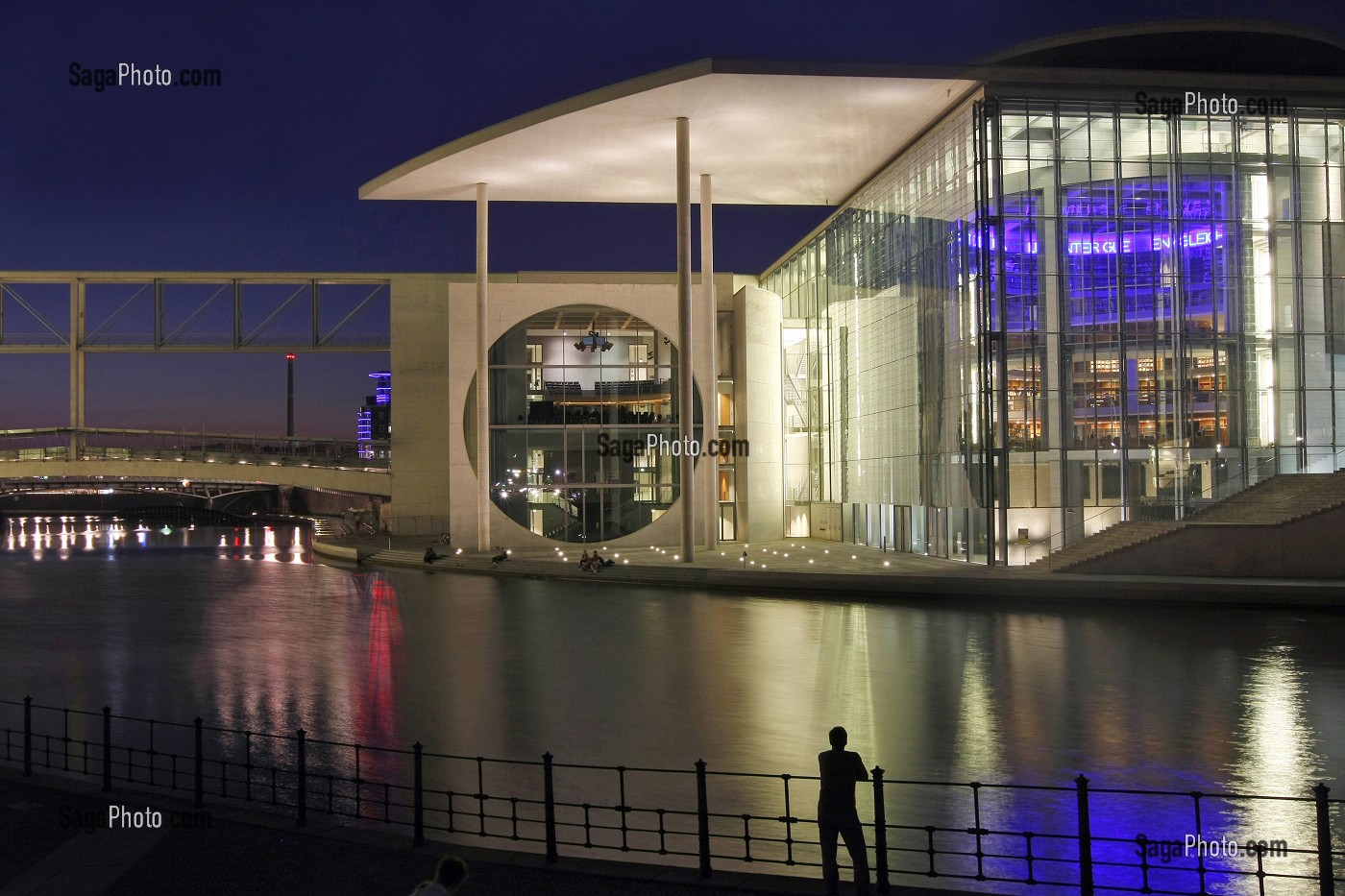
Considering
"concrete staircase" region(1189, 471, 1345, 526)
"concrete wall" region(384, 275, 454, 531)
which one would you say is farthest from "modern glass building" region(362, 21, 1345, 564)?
"concrete wall" region(384, 275, 454, 531)

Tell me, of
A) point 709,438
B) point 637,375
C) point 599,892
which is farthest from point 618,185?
point 599,892

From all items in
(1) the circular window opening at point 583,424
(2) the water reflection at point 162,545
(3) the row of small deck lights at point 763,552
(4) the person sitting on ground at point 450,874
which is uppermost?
(1) the circular window opening at point 583,424

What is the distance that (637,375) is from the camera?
47625 mm

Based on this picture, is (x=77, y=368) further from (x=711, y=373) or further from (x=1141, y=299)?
(x=1141, y=299)

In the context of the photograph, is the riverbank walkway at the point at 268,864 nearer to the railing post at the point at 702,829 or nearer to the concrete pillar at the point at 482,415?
the railing post at the point at 702,829

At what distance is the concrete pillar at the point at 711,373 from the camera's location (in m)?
44.1

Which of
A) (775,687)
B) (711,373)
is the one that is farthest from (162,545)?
(775,687)

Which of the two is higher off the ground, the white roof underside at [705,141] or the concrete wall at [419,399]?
the white roof underside at [705,141]

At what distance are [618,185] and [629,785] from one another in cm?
4025

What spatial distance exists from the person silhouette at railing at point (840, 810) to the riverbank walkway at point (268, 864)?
0.28 metres

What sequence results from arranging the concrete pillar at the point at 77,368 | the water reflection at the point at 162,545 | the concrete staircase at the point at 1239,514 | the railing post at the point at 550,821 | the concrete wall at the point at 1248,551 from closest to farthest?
the railing post at the point at 550,821 → the concrete wall at the point at 1248,551 → the concrete staircase at the point at 1239,514 → the water reflection at the point at 162,545 → the concrete pillar at the point at 77,368

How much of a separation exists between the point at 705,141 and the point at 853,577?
61.2 ft

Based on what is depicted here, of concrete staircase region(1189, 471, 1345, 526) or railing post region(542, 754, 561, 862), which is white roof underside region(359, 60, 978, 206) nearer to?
concrete staircase region(1189, 471, 1345, 526)

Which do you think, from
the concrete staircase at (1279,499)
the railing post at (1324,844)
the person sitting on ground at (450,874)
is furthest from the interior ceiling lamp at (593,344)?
the person sitting on ground at (450,874)
